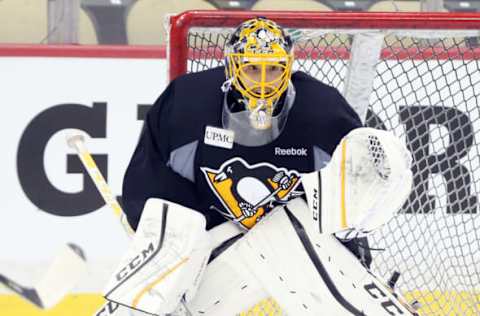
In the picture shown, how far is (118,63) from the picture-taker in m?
3.57

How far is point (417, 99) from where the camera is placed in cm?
297

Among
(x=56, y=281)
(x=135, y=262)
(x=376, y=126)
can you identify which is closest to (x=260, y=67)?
(x=135, y=262)

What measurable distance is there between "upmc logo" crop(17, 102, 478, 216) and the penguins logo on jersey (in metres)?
0.56

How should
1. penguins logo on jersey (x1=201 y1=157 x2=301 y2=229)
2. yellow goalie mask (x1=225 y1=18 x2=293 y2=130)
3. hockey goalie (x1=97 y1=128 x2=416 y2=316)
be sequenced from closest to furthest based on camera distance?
hockey goalie (x1=97 y1=128 x2=416 y2=316) < yellow goalie mask (x1=225 y1=18 x2=293 y2=130) < penguins logo on jersey (x1=201 y1=157 x2=301 y2=229)

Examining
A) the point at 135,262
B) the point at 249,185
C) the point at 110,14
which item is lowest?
the point at 135,262

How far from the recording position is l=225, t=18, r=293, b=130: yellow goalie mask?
2260 millimetres

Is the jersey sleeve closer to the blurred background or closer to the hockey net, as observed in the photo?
the hockey net

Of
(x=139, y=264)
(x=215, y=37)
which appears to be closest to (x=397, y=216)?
(x=215, y=37)

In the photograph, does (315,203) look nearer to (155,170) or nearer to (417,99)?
(155,170)

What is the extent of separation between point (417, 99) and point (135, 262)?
1.03 metres

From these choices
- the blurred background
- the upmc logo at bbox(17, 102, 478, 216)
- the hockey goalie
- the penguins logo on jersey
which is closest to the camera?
the hockey goalie

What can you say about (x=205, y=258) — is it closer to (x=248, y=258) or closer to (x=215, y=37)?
(x=248, y=258)

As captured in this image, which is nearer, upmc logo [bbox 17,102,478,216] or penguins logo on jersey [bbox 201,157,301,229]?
penguins logo on jersey [bbox 201,157,301,229]

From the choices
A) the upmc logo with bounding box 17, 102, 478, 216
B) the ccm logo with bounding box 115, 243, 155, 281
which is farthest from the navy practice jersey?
the upmc logo with bounding box 17, 102, 478, 216
